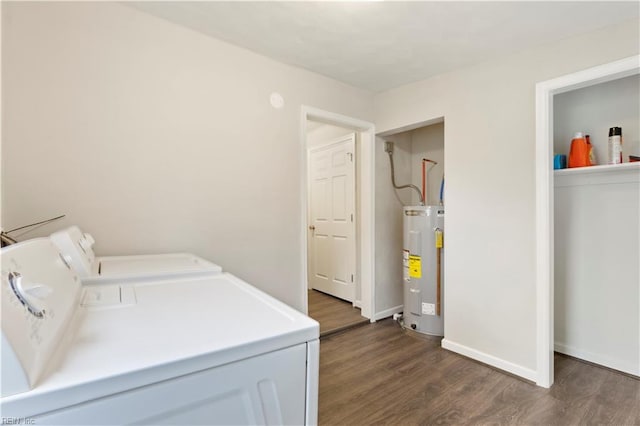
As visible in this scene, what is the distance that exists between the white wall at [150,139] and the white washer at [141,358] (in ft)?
3.47

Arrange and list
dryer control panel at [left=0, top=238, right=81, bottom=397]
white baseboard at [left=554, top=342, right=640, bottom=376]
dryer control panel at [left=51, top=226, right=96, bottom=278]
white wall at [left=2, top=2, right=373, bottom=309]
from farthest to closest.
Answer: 1. white baseboard at [left=554, top=342, right=640, bottom=376]
2. white wall at [left=2, top=2, right=373, bottom=309]
3. dryer control panel at [left=51, top=226, right=96, bottom=278]
4. dryer control panel at [left=0, top=238, right=81, bottom=397]

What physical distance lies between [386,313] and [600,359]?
1.76 meters

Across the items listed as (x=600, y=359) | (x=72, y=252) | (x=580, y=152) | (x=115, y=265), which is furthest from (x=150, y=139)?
(x=600, y=359)

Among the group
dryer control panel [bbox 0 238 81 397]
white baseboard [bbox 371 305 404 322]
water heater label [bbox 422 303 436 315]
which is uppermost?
dryer control panel [bbox 0 238 81 397]

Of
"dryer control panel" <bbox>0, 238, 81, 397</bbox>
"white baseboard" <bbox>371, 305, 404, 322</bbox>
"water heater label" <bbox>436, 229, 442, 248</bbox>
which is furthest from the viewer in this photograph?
"white baseboard" <bbox>371, 305, 404, 322</bbox>

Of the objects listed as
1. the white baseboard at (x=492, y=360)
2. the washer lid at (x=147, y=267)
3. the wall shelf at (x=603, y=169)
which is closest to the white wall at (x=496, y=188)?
the white baseboard at (x=492, y=360)

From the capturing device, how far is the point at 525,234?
7.38 ft

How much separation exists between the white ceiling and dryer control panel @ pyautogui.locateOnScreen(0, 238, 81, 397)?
173 centimetres

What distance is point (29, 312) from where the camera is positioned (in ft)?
1.86

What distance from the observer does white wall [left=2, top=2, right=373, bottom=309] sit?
162 centimetres

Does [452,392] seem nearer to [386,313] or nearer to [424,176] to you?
[386,313]

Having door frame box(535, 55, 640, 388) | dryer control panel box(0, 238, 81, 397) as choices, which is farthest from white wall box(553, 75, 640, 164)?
dryer control panel box(0, 238, 81, 397)

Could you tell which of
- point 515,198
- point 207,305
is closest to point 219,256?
point 207,305

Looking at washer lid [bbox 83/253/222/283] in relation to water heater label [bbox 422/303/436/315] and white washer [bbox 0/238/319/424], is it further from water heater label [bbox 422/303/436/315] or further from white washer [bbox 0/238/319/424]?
water heater label [bbox 422/303/436/315]
